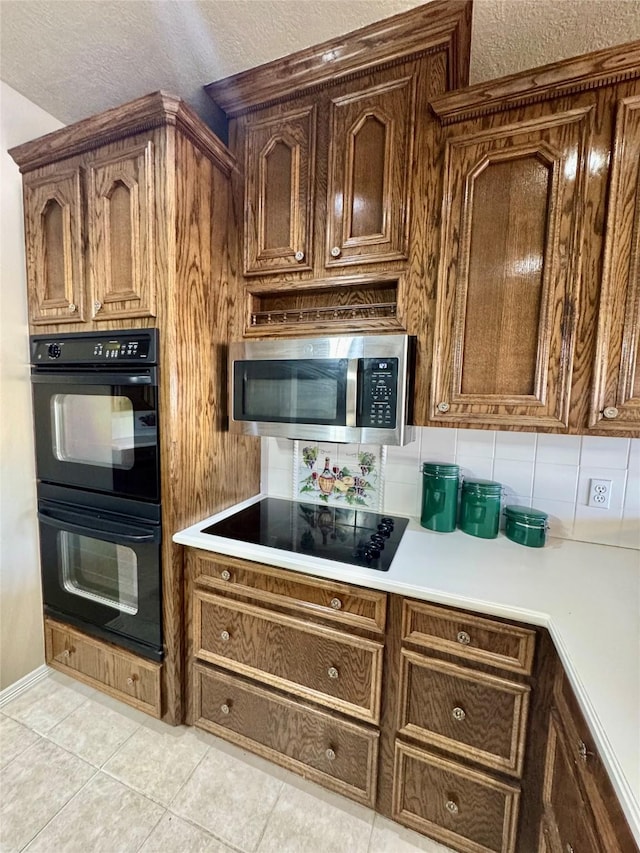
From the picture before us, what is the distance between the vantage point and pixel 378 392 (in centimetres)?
127

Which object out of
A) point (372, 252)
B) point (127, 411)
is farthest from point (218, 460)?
point (372, 252)

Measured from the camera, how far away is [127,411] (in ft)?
4.60

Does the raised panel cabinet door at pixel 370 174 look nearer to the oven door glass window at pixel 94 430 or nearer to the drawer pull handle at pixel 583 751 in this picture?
the oven door glass window at pixel 94 430

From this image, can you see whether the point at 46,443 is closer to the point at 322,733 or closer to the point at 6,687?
the point at 6,687

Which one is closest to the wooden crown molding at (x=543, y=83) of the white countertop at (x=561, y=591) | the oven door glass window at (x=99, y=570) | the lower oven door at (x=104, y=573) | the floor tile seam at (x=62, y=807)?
the white countertop at (x=561, y=591)

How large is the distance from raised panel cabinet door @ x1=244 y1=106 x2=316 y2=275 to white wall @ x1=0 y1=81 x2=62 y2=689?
3.31 ft

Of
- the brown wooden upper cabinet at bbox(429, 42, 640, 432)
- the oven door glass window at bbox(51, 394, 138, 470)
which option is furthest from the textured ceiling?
the oven door glass window at bbox(51, 394, 138, 470)

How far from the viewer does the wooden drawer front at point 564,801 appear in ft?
2.26

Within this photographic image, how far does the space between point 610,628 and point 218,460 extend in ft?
4.63

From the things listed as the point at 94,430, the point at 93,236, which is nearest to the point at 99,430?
the point at 94,430

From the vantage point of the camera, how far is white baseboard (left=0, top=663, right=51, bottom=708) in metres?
1.64

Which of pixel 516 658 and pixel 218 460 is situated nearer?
pixel 516 658

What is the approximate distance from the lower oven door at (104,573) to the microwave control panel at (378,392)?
36.0 inches

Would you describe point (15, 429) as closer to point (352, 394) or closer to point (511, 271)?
point (352, 394)
